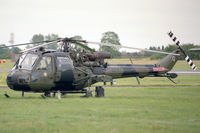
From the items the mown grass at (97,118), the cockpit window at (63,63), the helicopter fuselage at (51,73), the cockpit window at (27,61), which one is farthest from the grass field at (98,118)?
the cockpit window at (63,63)

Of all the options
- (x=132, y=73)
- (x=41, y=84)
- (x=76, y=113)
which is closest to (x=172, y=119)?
(x=76, y=113)

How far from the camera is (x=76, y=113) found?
51.1 ft

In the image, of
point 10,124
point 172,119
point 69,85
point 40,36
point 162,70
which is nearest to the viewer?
point 10,124

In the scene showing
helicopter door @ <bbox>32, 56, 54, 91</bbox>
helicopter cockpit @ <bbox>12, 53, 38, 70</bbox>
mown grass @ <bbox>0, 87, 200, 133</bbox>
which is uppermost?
helicopter cockpit @ <bbox>12, 53, 38, 70</bbox>

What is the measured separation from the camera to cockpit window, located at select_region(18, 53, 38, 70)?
70.1ft

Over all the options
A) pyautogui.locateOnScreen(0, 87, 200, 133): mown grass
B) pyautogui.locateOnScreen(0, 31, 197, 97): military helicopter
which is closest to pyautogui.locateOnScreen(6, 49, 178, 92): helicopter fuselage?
pyautogui.locateOnScreen(0, 31, 197, 97): military helicopter

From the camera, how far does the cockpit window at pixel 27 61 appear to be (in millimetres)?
Result: 21359

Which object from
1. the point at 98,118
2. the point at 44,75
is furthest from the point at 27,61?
the point at 98,118

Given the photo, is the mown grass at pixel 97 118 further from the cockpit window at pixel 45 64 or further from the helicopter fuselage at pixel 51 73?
the cockpit window at pixel 45 64

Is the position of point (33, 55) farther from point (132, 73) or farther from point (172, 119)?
point (172, 119)

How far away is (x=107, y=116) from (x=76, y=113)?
1.31m

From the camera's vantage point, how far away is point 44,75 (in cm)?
2155

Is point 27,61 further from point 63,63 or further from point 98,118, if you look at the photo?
point 98,118

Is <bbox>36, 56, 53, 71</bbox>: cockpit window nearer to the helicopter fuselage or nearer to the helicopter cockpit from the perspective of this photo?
the helicopter fuselage
